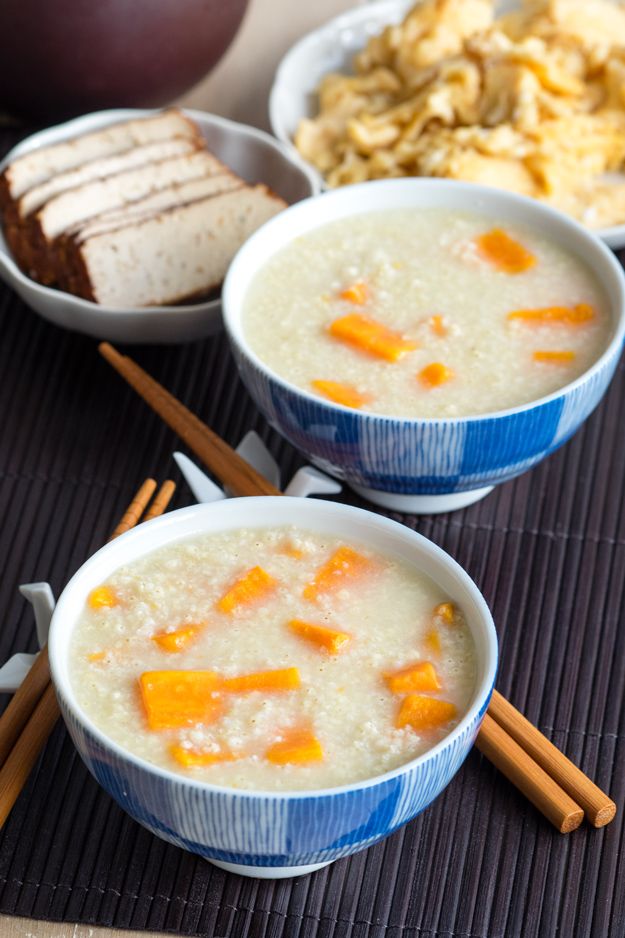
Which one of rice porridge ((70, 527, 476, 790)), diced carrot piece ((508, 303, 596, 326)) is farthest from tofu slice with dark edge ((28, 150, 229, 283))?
rice porridge ((70, 527, 476, 790))

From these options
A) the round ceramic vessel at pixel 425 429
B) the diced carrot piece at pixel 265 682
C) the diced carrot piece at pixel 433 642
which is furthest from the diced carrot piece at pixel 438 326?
the diced carrot piece at pixel 265 682

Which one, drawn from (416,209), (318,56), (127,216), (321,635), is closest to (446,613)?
(321,635)

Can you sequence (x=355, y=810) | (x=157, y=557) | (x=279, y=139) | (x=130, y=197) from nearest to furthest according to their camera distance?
(x=355, y=810) → (x=157, y=557) → (x=130, y=197) → (x=279, y=139)

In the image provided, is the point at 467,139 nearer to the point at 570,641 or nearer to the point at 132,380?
the point at 132,380

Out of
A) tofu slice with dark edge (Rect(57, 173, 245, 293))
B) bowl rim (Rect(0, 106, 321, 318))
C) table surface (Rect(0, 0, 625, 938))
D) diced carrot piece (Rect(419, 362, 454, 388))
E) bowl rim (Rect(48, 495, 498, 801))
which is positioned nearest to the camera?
bowl rim (Rect(48, 495, 498, 801))

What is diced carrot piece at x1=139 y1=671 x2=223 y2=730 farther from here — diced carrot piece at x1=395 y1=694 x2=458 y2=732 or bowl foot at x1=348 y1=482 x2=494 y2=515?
bowl foot at x1=348 y1=482 x2=494 y2=515

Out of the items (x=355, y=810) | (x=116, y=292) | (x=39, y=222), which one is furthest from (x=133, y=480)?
(x=355, y=810)
